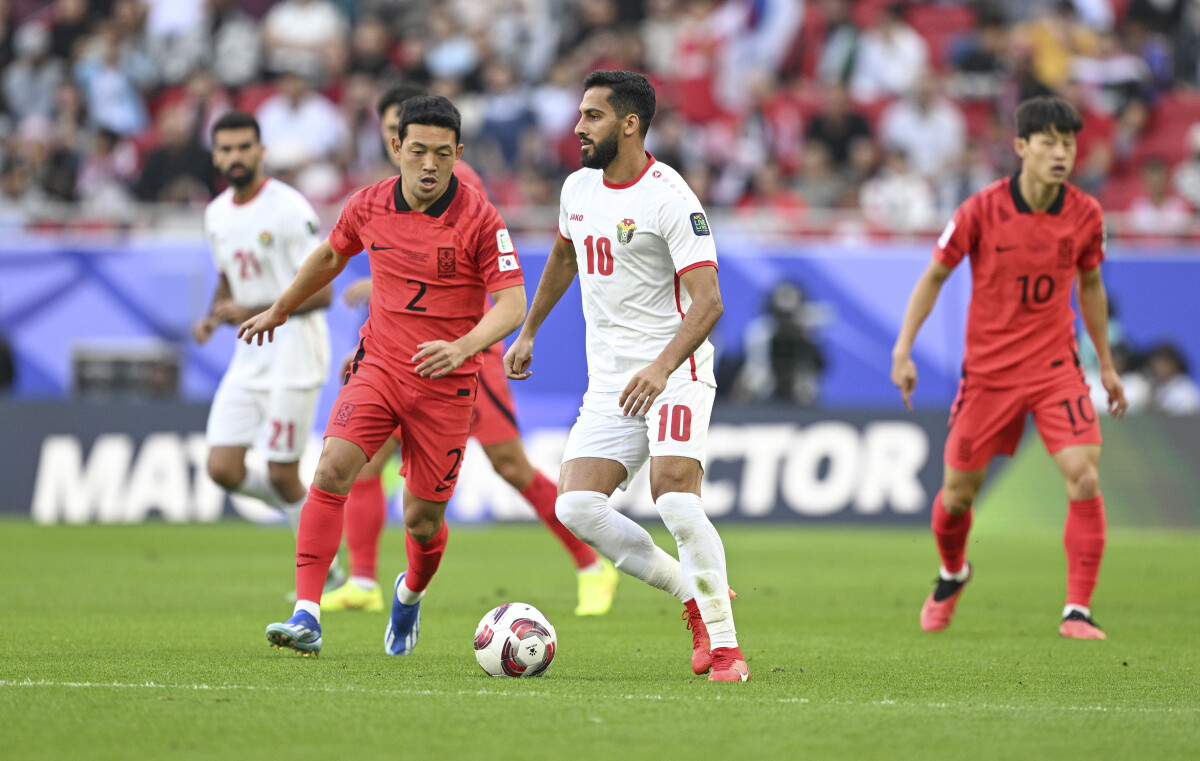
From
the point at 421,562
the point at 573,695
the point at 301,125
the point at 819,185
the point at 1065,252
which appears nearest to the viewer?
the point at 573,695

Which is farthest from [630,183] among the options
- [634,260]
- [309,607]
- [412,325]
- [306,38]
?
[306,38]

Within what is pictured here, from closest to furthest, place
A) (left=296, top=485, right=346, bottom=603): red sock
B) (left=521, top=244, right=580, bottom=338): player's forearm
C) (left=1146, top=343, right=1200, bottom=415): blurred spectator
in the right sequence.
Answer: (left=296, top=485, right=346, bottom=603): red sock < (left=521, top=244, right=580, bottom=338): player's forearm < (left=1146, top=343, right=1200, bottom=415): blurred spectator

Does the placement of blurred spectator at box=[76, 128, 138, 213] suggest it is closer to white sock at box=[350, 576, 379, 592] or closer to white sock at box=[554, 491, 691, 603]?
white sock at box=[350, 576, 379, 592]

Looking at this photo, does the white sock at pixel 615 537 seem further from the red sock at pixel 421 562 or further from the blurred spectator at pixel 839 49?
the blurred spectator at pixel 839 49

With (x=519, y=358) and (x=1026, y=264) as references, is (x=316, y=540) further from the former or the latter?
(x=1026, y=264)

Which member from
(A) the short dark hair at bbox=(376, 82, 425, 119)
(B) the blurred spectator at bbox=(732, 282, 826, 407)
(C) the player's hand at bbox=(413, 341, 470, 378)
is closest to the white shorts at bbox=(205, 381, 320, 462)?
(A) the short dark hair at bbox=(376, 82, 425, 119)

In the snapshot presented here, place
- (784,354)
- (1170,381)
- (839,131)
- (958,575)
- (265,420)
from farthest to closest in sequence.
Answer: (839,131) → (784,354) → (1170,381) → (265,420) → (958,575)

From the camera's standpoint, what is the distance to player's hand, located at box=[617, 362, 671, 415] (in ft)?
19.7

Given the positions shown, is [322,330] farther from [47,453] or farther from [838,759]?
[47,453]

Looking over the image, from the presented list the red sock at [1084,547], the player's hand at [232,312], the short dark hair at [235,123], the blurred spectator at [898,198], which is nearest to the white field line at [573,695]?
the red sock at [1084,547]

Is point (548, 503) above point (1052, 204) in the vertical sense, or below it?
below

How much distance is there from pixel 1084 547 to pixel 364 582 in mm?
4139

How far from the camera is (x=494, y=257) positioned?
6.90m

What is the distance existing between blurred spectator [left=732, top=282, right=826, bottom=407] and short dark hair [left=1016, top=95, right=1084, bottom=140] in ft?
28.4
